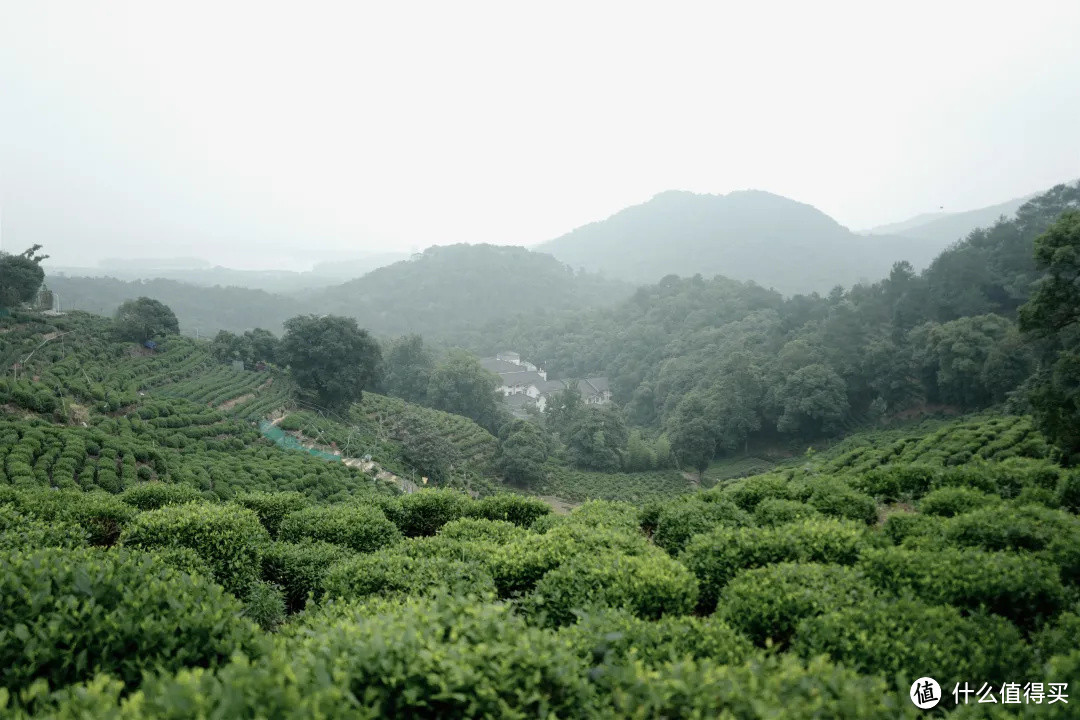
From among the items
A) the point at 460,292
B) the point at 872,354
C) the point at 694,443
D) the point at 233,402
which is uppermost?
the point at 460,292

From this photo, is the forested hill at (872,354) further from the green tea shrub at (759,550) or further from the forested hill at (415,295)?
the forested hill at (415,295)

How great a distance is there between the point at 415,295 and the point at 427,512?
117 metres

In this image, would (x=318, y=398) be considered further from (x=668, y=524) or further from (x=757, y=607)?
(x=757, y=607)

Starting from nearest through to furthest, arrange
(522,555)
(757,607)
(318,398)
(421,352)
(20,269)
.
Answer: (757,607)
(522,555)
(20,269)
(318,398)
(421,352)

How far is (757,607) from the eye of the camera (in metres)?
4.17

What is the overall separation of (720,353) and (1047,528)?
52083mm

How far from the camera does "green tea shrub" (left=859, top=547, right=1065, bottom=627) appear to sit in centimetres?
414

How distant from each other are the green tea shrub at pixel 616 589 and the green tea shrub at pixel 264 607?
2833 mm

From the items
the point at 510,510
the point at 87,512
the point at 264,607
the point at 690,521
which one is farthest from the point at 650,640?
the point at 87,512

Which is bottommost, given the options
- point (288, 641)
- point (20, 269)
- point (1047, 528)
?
point (1047, 528)

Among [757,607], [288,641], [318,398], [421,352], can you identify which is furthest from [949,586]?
[421,352]

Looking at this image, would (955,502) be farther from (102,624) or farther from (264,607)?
(102,624)

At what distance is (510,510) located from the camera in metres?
8.19

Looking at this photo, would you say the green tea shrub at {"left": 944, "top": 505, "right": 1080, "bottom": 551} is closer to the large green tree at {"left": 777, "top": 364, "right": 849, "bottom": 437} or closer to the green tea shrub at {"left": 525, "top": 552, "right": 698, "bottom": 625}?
the green tea shrub at {"left": 525, "top": 552, "right": 698, "bottom": 625}
